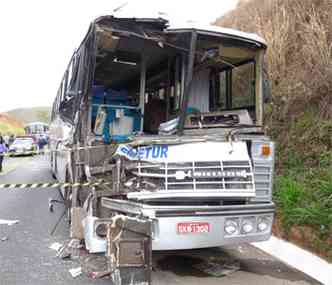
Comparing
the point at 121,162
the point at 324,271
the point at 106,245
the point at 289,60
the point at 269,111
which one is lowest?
the point at 324,271

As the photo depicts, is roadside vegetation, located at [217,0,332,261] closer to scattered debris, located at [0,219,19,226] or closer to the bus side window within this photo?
the bus side window

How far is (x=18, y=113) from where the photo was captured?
4466 inches

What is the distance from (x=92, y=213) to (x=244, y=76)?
2986 mm

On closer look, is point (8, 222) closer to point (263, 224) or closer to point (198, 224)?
point (198, 224)

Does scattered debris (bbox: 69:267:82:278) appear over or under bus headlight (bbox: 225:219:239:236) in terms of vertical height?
under

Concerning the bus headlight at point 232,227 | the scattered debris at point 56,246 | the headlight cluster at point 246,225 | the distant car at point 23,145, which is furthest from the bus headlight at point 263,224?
the distant car at point 23,145

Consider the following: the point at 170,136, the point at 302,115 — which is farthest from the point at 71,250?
the point at 302,115

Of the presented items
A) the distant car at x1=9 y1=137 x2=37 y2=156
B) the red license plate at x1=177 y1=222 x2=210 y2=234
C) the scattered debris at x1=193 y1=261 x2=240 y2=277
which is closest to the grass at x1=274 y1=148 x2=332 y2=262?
the scattered debris at x1=193 y1=261 x2=240 y2=277

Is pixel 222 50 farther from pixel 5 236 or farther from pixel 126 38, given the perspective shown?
pixel 5 236

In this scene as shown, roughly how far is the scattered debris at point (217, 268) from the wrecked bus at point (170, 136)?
0.60 m

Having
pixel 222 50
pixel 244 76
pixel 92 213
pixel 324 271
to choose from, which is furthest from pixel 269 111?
pixel 92 213

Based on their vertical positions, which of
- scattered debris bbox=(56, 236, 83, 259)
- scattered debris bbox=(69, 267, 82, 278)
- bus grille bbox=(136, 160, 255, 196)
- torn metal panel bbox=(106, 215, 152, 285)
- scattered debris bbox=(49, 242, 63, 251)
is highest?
bus grille bbox=(136, 160, 255, 196)

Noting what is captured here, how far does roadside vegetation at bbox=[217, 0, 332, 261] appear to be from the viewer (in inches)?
251

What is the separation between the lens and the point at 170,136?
5.27 metres
